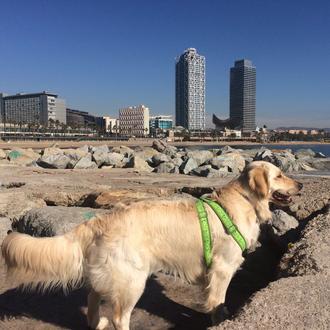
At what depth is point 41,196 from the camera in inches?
384

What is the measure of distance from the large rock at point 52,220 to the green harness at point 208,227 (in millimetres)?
2535

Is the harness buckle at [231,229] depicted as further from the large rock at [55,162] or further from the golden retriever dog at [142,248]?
the large rock at [55,162]

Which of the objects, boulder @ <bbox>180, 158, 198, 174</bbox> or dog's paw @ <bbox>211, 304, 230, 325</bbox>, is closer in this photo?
dog's paw @ <bbox>211, 304, 230, 325</bbox>

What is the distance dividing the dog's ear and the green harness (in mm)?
397

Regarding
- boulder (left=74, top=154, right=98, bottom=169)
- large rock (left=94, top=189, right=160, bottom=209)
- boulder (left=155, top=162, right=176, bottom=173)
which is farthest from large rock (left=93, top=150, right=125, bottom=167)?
large rock (left=94, top=189, right=160, bottom=209)

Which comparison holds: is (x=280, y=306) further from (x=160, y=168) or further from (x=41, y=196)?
(x=160, y=168)

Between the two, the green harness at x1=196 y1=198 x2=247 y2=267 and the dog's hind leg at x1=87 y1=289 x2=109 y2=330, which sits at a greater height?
the green harness at x1=196 y1=198 x2=247 y2=267

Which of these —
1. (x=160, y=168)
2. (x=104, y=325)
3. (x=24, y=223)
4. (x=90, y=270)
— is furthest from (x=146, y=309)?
(x=160, y=168)

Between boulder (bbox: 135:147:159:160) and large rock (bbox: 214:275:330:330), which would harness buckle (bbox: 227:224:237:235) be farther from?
boulder (bbox: 135:147:159:160)

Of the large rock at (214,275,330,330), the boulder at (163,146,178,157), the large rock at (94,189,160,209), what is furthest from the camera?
the boulder at (163,146,178,157)

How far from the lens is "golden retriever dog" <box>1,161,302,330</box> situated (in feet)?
12.6

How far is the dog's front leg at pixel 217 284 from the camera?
167 inches

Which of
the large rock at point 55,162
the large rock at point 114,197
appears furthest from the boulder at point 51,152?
the large rock at point 114,197

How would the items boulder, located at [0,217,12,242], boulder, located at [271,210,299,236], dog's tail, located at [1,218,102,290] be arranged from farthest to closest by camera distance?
1. boulder, located at [271,210,299,236]
2. boulder, located at [0,217,12,242]
3. dog's tail, located at [1,218,102,290]
